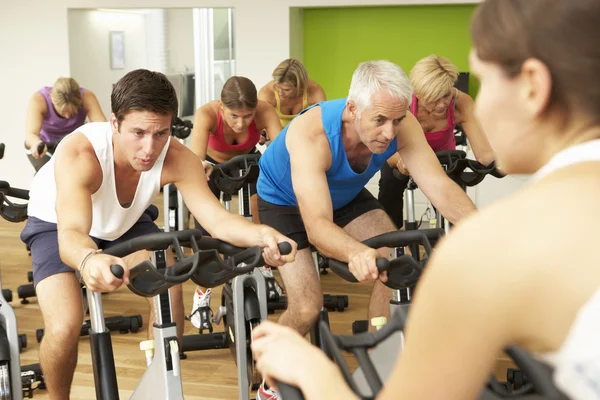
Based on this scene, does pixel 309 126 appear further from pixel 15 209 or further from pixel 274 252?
pixel 15 209

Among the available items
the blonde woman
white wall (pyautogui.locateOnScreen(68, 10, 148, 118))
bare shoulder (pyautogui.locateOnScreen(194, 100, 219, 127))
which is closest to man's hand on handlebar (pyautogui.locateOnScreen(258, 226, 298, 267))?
bare shoulder (pyautogui.locateOnScreen(194, 100, 219, 127))

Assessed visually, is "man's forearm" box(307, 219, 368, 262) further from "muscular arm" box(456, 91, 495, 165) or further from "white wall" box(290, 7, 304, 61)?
"white wall" box(290, 7, 304, 61)

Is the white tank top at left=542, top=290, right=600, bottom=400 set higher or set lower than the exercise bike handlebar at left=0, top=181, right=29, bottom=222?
higher

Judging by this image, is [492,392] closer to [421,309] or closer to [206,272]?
[421,309]

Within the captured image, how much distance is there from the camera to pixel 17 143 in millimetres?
7605

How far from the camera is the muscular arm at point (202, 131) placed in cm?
400

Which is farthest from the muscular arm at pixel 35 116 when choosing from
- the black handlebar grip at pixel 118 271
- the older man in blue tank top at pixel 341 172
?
the black handlebar grip at pixel 118 271

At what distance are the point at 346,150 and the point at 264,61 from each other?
4.47 metres

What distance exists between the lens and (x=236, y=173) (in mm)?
3330

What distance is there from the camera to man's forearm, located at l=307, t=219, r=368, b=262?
215cm

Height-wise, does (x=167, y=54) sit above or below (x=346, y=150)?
above

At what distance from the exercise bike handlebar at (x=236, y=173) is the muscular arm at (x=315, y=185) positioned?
0.59m

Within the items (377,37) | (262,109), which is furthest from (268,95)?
(377,37)

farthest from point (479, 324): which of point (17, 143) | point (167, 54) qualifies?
point (167, 54)
